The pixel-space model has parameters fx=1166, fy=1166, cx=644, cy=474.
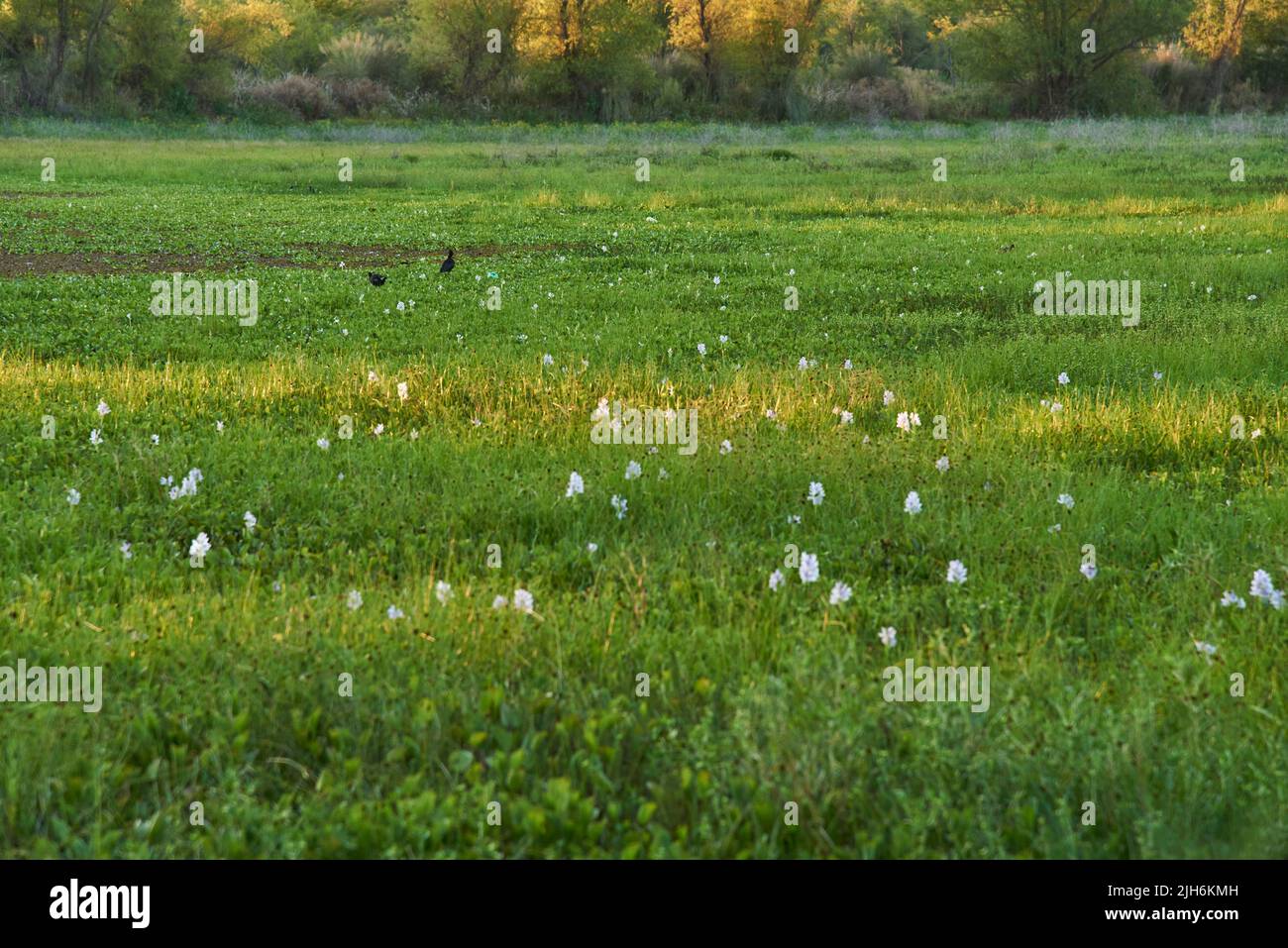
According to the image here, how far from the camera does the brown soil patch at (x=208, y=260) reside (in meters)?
15.6

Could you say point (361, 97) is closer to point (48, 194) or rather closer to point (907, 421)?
point (48, 194)

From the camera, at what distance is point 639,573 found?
559 centimetres

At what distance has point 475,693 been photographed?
171 inches

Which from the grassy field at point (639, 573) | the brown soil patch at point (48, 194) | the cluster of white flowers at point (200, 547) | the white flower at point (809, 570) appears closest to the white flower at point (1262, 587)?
the grassy field at point (639, 573)

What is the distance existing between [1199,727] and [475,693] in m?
2.58

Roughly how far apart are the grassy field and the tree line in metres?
51.8

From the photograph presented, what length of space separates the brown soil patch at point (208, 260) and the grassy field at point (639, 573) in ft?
5.75

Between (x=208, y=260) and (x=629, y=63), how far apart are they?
5264 cm

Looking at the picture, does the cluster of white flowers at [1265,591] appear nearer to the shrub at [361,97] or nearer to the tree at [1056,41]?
the shrub at [361,97]

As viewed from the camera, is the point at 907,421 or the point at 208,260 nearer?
the point at 907,421

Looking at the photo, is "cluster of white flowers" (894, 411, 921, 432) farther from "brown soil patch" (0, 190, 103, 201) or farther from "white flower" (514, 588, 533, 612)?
"brown soil patch" (0, 190, 103, 201)

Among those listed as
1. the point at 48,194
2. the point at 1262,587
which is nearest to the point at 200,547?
the point at 1262,587

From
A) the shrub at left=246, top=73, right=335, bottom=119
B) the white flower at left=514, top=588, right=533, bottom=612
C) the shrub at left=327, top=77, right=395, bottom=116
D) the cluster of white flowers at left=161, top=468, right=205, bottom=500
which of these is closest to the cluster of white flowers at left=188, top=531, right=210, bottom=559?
the cluster of white flowers at left=161, top=468, right=205, bottom=500

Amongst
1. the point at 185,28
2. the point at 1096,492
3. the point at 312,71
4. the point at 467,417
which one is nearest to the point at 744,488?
the point at 1096,492
